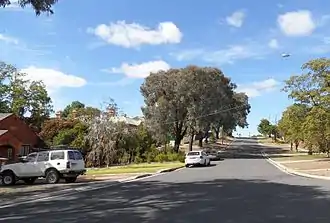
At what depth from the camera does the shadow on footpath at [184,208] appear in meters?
11.9

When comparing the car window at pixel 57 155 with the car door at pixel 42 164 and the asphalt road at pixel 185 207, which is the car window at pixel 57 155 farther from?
the asphalt road at pixel 185 207

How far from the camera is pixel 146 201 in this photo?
15.8m

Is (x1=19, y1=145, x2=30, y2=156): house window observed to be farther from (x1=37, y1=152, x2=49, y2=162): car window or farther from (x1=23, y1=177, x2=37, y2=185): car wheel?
(x1=37, y1=152, x2=49, y2=162): car window

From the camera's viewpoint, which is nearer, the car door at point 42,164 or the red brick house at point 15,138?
the car door at point 42,164

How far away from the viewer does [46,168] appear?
26672 millimetres

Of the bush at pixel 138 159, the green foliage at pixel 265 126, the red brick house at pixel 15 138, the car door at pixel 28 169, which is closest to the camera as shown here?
the car door at pixel 28 169

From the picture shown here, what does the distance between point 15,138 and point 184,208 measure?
136 ft

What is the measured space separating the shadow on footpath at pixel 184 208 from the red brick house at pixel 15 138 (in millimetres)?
32824

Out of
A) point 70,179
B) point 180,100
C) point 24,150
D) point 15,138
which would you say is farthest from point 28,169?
point 180,100

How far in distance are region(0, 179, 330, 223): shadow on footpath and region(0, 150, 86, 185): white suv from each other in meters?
8.32

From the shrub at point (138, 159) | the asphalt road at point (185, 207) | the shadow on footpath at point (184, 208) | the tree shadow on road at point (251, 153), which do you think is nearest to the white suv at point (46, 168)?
the shadow on footpath at point (184, 208)

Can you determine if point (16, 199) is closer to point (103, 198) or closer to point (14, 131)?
point (103, 198)

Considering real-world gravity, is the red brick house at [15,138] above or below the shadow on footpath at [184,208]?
above

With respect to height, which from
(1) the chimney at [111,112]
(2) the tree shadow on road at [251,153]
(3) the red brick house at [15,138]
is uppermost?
(1) the chimney at [111,112]
